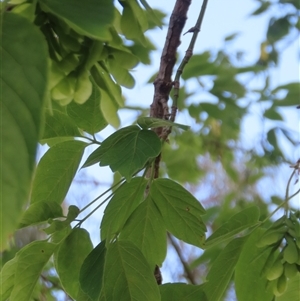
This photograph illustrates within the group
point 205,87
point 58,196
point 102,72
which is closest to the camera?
point 102,72

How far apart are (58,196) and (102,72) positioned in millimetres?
139

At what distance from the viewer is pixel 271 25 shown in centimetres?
88

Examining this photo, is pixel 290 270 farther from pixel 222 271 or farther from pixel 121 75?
pixel 121 75

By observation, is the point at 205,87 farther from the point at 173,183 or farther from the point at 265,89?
the point at 173,183

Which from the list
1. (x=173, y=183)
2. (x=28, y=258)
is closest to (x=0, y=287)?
(x=28, y=258)

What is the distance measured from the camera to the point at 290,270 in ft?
1.09

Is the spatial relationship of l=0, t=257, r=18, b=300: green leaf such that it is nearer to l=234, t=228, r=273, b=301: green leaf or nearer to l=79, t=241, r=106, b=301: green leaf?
l=79, t=241, r=106, b=301: green leaf

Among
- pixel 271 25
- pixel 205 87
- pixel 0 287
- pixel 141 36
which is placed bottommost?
pixel 0 287

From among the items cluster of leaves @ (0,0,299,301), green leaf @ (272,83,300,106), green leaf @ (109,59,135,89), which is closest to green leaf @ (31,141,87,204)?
cluster of leaves @ (0,0,299,301)

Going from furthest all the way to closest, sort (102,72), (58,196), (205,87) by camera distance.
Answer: (205,87) → (58,196) → (102,72)

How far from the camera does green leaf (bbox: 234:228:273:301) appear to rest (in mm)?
374

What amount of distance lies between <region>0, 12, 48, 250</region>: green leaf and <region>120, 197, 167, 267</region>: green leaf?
194mm

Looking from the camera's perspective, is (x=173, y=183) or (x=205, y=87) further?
(x=205, y=87)

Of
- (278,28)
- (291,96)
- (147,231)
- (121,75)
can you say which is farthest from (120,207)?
(278,28)
